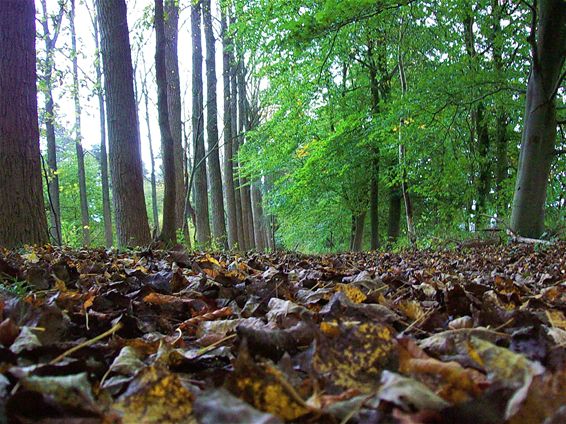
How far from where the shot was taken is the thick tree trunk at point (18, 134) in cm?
476

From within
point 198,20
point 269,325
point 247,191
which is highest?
point 198,20

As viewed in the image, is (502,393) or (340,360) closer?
(502,393)

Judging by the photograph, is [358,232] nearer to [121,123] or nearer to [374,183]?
[374,183]

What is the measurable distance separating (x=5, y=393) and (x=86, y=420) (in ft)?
0.61

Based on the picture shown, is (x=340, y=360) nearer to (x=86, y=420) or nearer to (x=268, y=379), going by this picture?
(x=268, y=379)

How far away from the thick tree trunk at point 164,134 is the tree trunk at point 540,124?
19.2 ft

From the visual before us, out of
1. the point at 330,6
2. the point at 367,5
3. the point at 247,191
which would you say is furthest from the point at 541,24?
the point at 247,191

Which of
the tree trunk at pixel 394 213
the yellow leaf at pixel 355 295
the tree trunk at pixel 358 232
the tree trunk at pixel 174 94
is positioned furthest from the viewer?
the tree trunk at pixel 358 232

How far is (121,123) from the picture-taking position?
6.82m

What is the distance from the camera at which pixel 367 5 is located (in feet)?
19.0

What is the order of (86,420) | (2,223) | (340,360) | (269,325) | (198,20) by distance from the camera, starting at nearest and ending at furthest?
(86,420) → (340,360) → (269,325) → (2,223) → (198,20)

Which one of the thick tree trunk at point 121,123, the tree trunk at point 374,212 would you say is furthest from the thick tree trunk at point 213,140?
the thick tree trunk at point 121,123

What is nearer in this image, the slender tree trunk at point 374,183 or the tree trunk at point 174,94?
the tree trunk at point 174,94

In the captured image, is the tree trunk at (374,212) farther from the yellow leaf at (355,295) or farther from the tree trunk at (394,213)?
the yellow leaf at (355,295)
